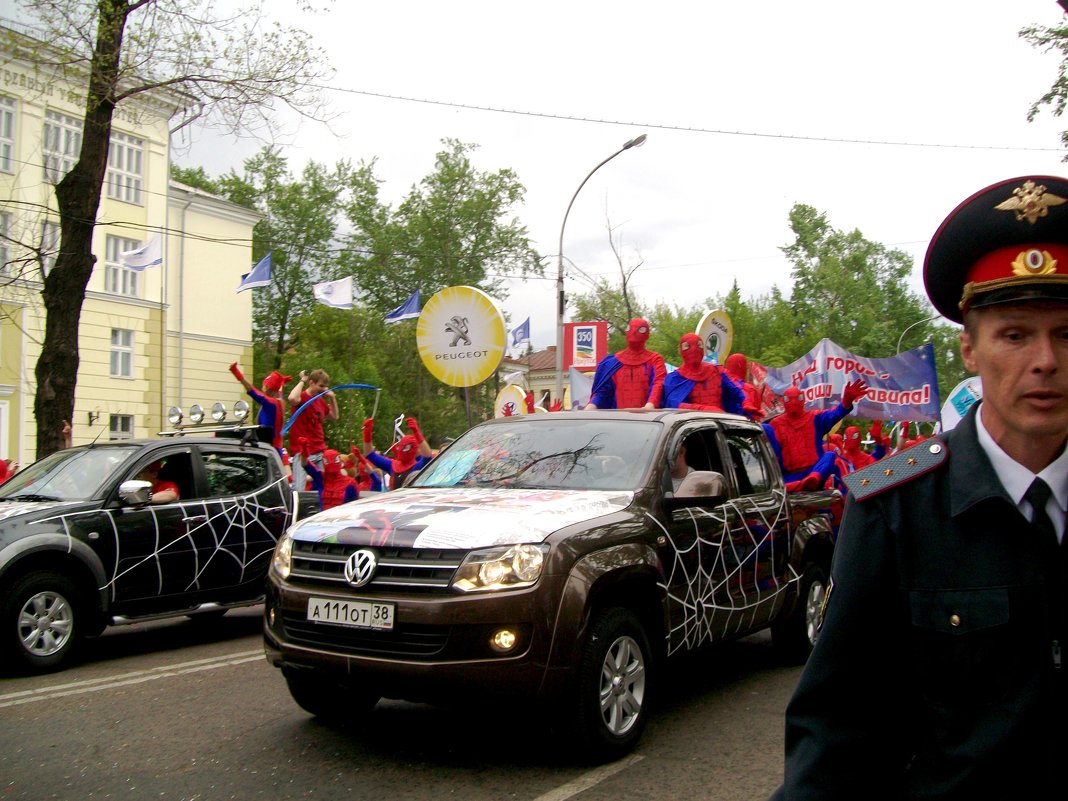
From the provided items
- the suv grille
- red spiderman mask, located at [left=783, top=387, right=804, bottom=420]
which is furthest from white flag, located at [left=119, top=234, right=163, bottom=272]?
the suv grille

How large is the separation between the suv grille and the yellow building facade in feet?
81.6

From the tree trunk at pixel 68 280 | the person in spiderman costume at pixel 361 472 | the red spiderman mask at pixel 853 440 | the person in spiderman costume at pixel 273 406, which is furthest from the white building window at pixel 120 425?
A: the red spiderman mask at pixel 853 440

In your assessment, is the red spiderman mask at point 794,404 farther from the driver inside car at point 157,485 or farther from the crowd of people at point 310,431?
the driver inside car at point 157,485

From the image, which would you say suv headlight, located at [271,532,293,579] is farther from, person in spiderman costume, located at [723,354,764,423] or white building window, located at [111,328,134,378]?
white building window, located at [111,328,134,378]

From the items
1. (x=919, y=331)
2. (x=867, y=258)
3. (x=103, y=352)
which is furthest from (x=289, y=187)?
(x=919, y=331)

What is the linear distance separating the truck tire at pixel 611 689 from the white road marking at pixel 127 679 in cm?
374

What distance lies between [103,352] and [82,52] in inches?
866

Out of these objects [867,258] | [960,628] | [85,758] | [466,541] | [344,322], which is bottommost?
[85,758]

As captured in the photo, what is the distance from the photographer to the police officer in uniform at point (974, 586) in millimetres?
1558

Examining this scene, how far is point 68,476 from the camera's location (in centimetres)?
816

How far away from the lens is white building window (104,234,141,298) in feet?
113

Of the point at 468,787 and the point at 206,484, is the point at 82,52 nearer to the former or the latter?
the point at 206,484

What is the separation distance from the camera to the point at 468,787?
4566 millimetres

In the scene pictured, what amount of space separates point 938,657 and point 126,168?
37.2 meters
